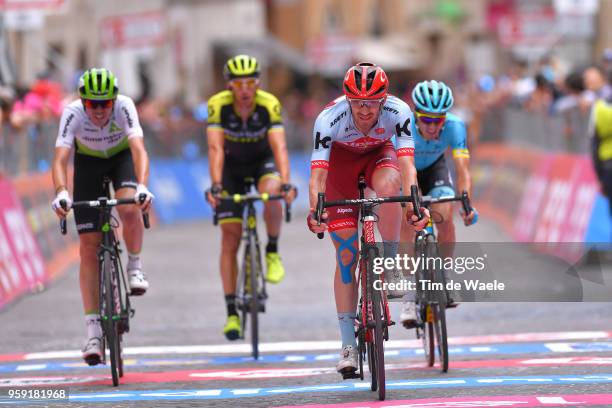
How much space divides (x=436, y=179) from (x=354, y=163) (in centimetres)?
180

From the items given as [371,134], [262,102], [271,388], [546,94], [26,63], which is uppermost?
[26,63]

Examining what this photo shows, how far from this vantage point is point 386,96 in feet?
34.9

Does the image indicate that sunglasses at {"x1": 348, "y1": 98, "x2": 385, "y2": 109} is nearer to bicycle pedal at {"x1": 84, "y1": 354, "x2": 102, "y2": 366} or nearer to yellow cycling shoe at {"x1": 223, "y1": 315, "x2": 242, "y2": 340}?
bicycle pedal at {"x1": 84, "y1": 354, "x2": 102, "y2": 366}

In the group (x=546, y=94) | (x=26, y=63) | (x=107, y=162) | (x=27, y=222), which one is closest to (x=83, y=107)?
(x=107, y=162)

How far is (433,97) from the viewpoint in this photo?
39.7 feet

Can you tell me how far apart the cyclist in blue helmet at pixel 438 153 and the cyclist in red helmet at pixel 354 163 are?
94 centimetres

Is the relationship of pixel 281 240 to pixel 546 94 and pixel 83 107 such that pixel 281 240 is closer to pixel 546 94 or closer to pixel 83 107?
pixel 546 94

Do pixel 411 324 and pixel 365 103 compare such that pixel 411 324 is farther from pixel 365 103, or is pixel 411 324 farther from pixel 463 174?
pixel 365 103

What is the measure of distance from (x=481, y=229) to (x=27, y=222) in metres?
8.74

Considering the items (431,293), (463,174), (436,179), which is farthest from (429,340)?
(436,179)

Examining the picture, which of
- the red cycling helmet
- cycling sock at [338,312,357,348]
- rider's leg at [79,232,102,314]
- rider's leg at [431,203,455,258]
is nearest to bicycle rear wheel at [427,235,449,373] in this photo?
rider's leg at [431,203,455,258]

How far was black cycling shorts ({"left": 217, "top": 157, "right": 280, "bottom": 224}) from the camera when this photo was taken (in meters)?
14.0

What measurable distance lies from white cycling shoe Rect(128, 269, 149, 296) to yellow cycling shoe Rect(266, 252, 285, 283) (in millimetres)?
1853

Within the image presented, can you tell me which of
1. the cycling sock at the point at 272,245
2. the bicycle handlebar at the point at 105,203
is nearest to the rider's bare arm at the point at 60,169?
the bicycle handlebar at the point at 105,203
